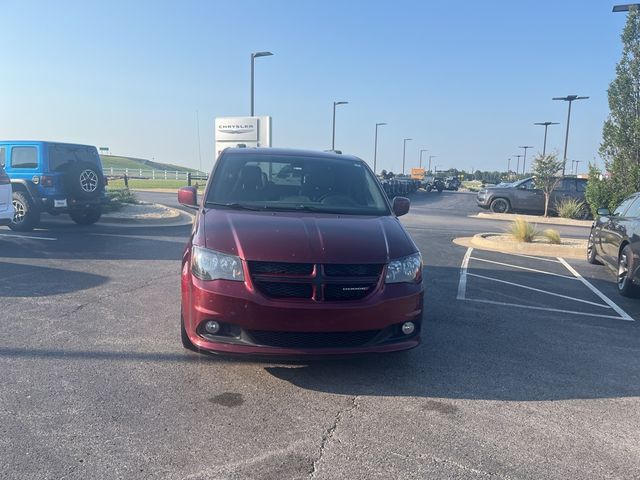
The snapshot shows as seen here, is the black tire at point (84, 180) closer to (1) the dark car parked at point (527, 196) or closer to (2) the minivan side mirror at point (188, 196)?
(2) the minivan side mirror at point (188, 196)

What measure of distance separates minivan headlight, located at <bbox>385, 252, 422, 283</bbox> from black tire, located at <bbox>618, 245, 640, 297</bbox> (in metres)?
4.40

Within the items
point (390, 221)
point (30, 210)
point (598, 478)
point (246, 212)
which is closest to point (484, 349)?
point (390, 221)

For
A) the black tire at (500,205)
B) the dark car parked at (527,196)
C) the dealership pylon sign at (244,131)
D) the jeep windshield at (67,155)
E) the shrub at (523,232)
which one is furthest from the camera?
the dealership pylon sign at (244,131)

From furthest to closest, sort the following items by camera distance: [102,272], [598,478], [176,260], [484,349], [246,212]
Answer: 1. [176,260]
2. [102,272]
3. [484,349]
4. [246,212]
5. [598,478]

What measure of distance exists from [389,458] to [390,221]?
2.22 metres

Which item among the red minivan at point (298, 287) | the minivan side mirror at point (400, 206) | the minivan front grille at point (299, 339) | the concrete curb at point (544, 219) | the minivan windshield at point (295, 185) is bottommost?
the concrete curb at point (544, 219)

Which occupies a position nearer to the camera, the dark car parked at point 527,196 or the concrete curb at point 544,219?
the concrete curb at point 544,219

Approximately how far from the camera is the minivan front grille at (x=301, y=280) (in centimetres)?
389

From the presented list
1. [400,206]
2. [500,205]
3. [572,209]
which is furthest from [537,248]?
[500,205]

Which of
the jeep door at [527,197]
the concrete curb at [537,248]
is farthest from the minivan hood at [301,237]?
the jeep door at [527,197]

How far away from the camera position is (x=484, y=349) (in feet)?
16.9

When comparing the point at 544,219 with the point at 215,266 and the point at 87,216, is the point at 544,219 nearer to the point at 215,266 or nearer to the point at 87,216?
the point at 87,216

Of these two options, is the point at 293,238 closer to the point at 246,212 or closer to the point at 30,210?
the point at 246,212

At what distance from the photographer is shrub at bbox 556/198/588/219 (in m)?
22.7
